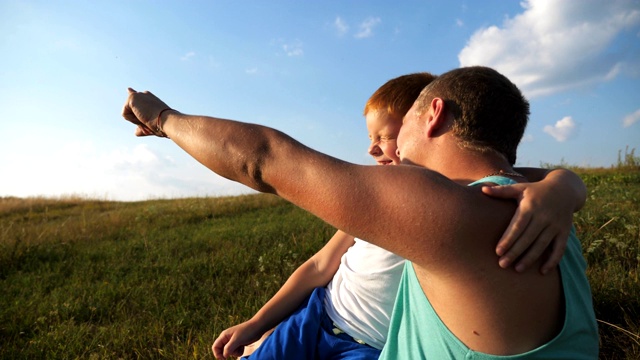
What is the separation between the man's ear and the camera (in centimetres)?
149

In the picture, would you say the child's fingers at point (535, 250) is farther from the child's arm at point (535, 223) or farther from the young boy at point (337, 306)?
the young boy at point (337, 306)

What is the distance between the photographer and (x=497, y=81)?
1.51m

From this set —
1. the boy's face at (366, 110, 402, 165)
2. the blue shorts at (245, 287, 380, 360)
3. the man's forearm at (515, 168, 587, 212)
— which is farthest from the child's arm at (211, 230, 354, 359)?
the man's forearm at (515, 168, 587, 212)

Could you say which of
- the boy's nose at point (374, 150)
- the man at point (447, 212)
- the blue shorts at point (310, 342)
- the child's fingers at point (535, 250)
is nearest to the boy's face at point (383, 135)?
the boy's nose at point (374, 150)

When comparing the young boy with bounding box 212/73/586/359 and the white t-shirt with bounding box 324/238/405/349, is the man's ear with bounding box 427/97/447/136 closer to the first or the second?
the young boy with bounding box 212/73/586/359

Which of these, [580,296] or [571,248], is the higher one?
[571,248]

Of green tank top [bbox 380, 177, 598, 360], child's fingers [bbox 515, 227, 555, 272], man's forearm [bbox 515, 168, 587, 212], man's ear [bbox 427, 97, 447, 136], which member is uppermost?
man's ear [bbox 427, 97, 447, 136]

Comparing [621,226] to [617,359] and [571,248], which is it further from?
[571,248]

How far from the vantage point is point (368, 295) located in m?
2.13

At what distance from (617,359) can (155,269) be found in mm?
5288

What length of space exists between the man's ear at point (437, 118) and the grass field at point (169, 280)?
6.85 ft

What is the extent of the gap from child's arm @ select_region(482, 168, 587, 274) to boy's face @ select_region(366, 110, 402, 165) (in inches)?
58.6

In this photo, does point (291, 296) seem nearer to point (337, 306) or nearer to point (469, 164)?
point (337, 306)

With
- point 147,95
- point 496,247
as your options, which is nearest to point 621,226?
point 496,247
